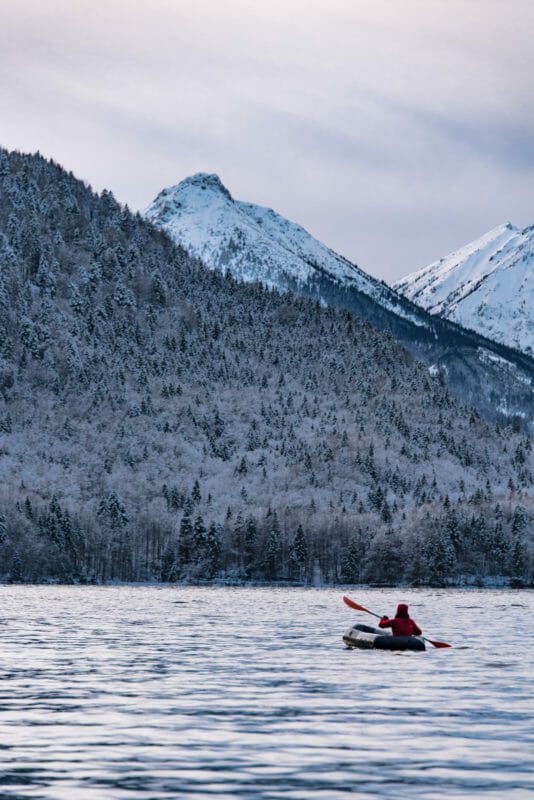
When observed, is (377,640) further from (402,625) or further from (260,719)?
(260,719)

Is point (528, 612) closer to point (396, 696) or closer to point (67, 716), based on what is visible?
point (396, 696)

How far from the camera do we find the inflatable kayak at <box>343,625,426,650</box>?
66.0m

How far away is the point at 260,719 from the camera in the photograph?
129 ft

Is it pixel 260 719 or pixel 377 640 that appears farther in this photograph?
pixel 377 640

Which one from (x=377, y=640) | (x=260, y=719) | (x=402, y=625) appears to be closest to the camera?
(x=260, y=719)

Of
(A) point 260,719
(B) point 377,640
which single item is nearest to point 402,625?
(B) point 377,640

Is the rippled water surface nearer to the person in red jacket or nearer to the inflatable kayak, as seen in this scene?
the inflatable kayak

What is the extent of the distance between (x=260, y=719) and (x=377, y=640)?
28751mm

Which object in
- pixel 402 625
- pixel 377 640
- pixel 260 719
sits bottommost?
pixel 260 719

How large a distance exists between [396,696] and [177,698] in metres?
9.52

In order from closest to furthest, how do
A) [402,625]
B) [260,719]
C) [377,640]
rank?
[260,719], [377,640], [402,625]

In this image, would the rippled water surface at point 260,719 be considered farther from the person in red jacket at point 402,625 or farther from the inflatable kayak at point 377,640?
the person in red jacket at point 402,625

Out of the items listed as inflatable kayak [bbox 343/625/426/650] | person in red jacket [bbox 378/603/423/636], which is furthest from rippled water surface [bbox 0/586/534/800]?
person in red jacket [bbox 378/603/423/636]

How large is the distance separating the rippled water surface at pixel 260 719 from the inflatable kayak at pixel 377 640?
754 millimetres
